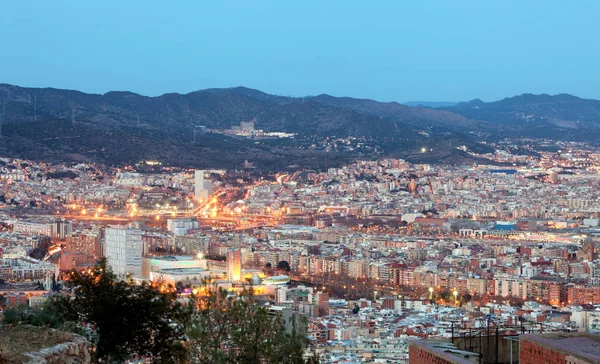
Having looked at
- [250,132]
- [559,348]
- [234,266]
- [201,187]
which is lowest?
[234,266]

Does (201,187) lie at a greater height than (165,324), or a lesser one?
greater

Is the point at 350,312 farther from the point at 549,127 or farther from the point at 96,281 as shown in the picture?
the point at 549,127

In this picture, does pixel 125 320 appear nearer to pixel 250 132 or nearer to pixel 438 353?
pixel 438 353

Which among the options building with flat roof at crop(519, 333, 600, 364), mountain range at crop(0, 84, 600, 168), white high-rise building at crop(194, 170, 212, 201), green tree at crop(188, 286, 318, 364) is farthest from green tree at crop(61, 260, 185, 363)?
mountain range at crop(0, 84, 600, 168)

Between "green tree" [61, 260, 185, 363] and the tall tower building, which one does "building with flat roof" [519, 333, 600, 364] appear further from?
the tall tower building

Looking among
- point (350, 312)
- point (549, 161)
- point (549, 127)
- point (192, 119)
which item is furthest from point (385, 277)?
point (549, 127)

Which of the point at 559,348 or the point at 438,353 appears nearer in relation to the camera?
the point at 559,348

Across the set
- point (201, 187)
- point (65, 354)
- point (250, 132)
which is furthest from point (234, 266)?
point (250, 132)
